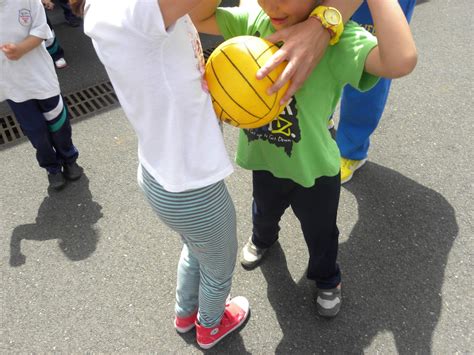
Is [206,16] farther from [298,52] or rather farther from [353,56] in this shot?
[353,56]

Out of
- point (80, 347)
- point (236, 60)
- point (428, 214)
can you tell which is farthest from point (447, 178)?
point (80, 347)

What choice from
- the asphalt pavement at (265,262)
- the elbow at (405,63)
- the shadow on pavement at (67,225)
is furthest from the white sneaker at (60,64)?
the elbow at (405,63)

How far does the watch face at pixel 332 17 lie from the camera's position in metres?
1.27

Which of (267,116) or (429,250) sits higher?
(267,116)

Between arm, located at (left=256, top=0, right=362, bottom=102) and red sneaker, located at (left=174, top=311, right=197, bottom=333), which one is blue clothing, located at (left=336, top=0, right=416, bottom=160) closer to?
arm, located at (left=256, top=0, right=362, bottom=102)

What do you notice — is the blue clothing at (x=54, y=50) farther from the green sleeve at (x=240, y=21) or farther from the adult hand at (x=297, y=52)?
the adult hand at (x=297, y=52)

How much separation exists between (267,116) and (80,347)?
5.36ft

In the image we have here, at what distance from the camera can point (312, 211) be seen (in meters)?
1.79

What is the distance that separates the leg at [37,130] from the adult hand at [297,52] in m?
2.13

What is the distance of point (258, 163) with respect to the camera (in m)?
1.76

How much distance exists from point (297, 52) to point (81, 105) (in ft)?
10.7

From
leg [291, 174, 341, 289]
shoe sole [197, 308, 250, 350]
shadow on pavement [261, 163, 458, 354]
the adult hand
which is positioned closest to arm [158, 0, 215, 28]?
the adult hand

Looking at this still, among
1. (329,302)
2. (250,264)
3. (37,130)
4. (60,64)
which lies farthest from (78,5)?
(60,64)

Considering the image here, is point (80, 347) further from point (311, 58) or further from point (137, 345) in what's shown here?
point (311, 58)
